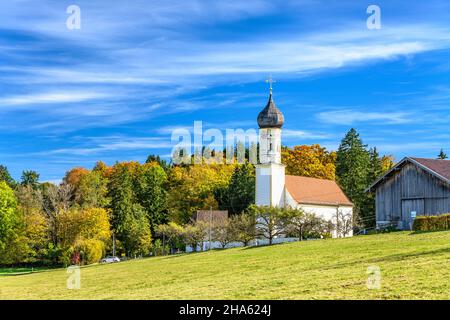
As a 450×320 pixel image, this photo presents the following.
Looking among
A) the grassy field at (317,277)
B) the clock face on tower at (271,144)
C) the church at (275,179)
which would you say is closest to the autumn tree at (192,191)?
the church at (275,179)

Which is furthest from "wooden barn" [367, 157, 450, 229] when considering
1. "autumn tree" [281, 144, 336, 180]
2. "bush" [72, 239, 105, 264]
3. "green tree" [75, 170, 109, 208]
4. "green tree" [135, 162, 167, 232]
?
"green tree" [135, 162, 167, 232]

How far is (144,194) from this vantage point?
90062mm

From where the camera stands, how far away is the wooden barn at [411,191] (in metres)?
46.4

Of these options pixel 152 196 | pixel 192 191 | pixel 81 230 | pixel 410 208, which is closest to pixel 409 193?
pixel 410 208

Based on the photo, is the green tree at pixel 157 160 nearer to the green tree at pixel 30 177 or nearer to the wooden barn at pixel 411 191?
the green tree at pixel 30 177

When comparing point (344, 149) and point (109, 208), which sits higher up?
point (344, 149)

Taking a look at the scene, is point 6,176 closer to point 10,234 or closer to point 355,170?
point 10,234

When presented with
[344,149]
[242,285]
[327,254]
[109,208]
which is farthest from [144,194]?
[242,285]

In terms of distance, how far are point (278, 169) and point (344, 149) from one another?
76.3 feet

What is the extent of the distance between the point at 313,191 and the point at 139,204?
2511cm

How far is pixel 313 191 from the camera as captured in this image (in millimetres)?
71375

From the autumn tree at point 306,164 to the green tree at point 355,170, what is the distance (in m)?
1.71

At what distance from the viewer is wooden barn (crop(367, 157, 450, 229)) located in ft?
152
